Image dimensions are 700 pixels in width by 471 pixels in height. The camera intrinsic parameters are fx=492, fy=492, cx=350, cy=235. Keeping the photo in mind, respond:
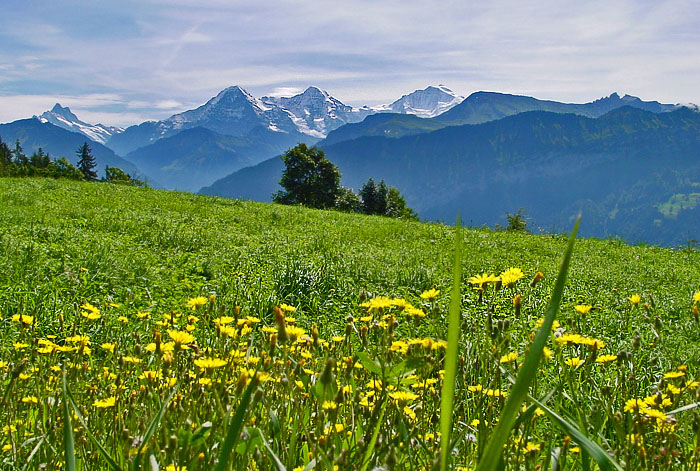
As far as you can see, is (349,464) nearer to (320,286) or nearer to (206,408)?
(206,408)

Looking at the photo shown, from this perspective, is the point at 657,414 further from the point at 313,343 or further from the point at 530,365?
the point at 530,365

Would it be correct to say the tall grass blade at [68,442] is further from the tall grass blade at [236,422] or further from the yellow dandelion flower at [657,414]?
the yellow dandelion flower at [657,414]

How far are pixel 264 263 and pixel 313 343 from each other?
204 inches

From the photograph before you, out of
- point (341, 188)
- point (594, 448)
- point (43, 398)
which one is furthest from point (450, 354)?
point (341, 188)

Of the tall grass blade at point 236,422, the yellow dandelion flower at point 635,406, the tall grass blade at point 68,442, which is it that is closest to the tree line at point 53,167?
the yellow dandelion flower at point 635,406

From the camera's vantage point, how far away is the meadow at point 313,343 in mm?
1259

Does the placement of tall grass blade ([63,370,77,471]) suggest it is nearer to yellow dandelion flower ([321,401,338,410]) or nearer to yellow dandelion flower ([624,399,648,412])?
yellow dandelion flower ([321,401,338,410])

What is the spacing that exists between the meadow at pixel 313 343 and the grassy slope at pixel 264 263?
41 mm

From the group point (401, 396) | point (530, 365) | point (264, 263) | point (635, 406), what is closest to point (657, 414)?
point (635, 406)

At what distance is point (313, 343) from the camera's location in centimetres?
167

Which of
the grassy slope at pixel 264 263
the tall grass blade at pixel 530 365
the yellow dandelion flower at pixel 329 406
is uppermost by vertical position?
the tall grass blade at pixel 530 365

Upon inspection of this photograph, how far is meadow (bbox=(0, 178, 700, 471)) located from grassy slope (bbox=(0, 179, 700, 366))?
0.04 metres

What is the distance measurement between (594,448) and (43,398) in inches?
68.2

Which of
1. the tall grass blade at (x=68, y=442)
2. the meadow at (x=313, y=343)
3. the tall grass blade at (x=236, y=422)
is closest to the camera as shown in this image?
the tall grass blade at (x=236, y=422)
